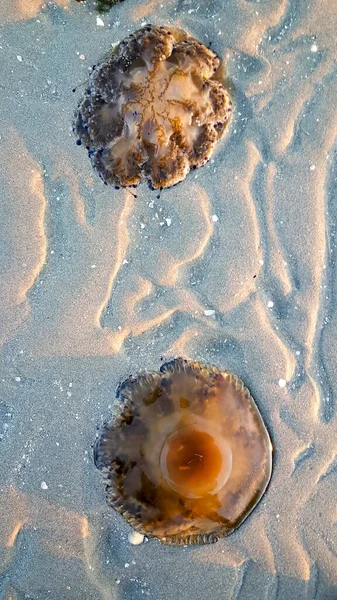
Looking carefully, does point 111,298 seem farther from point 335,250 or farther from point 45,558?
point 45,558

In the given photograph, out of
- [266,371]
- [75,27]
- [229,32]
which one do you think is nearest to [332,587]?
[266,371]

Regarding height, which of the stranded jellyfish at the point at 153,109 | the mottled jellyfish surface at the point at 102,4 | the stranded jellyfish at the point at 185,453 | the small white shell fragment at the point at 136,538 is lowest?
the small white shell fragment at the point at 136,538

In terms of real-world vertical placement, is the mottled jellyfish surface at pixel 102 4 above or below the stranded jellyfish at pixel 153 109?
above

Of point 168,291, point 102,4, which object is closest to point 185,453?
point 168,291

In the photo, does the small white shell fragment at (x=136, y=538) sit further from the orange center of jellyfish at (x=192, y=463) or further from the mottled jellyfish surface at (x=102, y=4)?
the mottled jellyfish surface at (x=102, y=4)

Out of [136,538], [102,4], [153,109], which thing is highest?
[102,4]

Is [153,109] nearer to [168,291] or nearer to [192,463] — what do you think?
[168,291]

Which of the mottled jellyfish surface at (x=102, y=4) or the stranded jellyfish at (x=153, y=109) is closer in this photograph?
the stranded jellyfish at (x=153, y=109)

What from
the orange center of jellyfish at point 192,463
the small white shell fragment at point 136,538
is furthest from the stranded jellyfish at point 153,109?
the small white shell fragment at point 136,538
